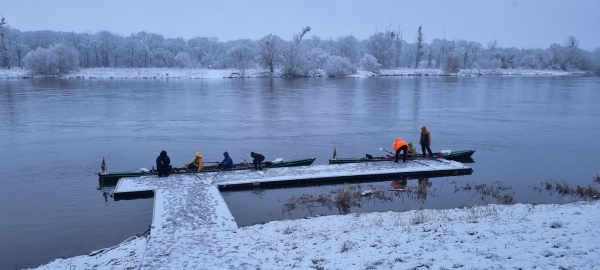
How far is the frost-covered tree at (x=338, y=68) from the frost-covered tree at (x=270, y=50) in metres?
11.5

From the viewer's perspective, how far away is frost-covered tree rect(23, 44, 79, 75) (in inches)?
3558

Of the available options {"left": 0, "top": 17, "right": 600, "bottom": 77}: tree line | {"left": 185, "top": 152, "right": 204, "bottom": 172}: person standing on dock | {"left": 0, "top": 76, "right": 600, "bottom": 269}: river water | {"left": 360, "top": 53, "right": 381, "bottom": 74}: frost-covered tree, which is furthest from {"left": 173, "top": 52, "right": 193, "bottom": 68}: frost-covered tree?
{"left": 185, "top": 152, "right": 204, "bottom": 172}: person standing on dock

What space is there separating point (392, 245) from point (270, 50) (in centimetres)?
9562

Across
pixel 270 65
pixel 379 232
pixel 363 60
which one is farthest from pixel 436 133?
pixel 363 60

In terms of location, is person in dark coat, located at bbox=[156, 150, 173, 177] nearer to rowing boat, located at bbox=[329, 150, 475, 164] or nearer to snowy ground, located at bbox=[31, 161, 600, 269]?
snowy ground, located at bbox=[31, 161, 600, 269]

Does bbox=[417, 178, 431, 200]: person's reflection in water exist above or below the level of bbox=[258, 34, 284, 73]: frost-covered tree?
below

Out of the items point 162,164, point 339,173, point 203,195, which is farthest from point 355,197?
point 162,164

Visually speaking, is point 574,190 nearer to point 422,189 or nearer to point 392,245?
point 422,189

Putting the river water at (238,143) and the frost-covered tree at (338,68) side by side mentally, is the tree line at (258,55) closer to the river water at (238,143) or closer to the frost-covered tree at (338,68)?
the frost-covered tree at (338,68)

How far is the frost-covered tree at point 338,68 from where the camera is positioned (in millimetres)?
101875

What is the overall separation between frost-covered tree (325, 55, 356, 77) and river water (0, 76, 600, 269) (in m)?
52.8

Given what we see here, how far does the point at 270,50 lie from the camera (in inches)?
4016

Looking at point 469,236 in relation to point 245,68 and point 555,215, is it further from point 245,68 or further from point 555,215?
point 245,68

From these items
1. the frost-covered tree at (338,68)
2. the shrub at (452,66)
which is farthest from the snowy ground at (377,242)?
the shrub at (452,66)
